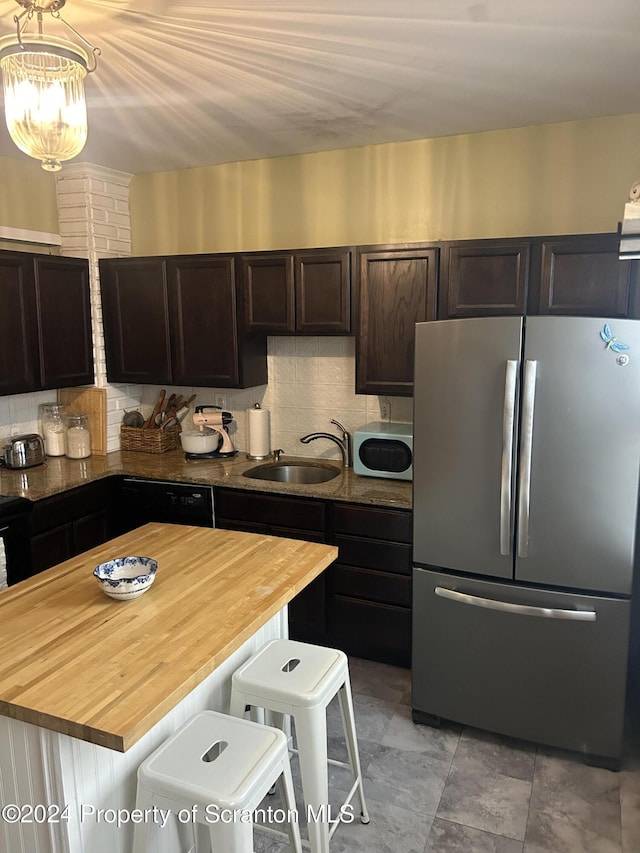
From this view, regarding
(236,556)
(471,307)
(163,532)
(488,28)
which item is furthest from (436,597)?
(488,28)

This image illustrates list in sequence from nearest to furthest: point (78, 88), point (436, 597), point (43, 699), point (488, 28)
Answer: point (43, 699) < point (78, 88) < point (488, 28) < point (436, 597)

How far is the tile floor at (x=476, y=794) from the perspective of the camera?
220 cm

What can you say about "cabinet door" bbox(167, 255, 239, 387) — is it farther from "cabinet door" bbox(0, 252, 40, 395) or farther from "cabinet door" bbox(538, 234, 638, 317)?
"cabinet door" bbox(538, 234, 638, 317)

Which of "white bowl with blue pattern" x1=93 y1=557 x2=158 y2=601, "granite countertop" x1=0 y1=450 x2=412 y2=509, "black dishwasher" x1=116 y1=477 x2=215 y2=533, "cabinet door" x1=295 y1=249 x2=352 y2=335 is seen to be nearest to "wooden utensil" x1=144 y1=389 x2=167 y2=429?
"granite countertop" x1=0 y1=450 x2=412 y2=509

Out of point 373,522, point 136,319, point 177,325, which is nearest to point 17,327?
point 136,319

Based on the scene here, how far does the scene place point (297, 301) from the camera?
3.49 meters

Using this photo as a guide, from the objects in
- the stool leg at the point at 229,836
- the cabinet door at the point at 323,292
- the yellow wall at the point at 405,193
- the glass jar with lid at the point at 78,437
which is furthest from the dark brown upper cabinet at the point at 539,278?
the stool leg at the point at 229,836

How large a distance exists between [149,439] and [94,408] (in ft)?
1.29

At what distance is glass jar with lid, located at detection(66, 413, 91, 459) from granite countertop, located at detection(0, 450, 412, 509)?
46 millimetres

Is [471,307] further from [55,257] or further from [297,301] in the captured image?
[55,257]

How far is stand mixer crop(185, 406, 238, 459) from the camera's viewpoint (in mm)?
3904

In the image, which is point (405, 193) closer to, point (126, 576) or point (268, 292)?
point (268, 292)

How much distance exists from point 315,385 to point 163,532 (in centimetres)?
160

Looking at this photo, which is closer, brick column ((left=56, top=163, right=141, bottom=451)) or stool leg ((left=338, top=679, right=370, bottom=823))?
stool leg ((left=338, top=679, right=370, bottom=823))
